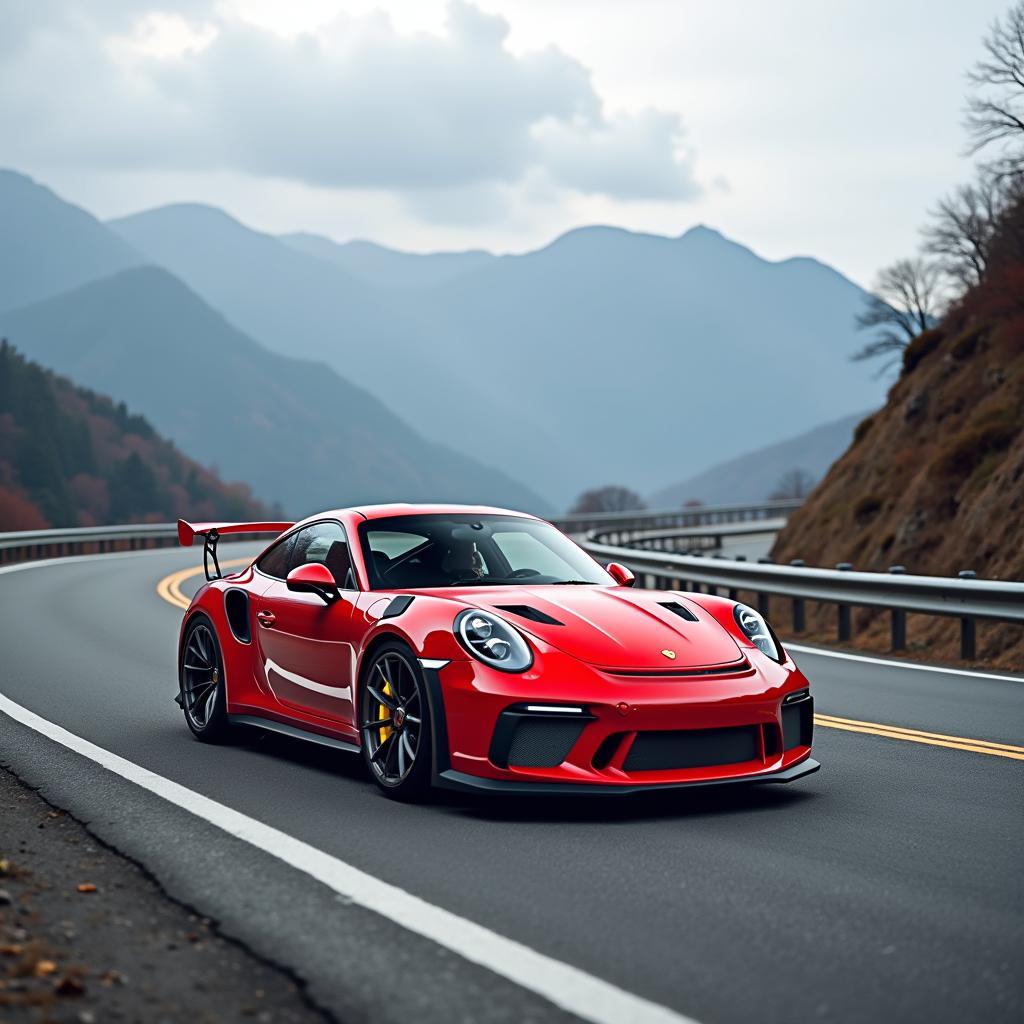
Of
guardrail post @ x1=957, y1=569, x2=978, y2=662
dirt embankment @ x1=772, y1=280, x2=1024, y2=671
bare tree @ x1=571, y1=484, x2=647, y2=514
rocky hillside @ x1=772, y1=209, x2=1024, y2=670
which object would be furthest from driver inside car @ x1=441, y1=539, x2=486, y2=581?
bare tree @ x1=571, y1=484, x2=647, y2=514

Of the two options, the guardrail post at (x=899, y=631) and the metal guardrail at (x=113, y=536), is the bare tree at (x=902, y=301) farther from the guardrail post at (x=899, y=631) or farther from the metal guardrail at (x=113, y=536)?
the guardrail post at (x=899, y=631)

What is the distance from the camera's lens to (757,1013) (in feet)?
12.6

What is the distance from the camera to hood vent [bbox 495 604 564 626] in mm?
6715

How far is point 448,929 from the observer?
15.1 feet

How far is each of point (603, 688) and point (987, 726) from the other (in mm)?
3696

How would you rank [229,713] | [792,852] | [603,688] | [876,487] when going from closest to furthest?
[792,852] → [603,688] → [229,713] → [876,487]

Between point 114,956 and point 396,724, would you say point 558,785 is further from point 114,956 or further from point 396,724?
point 114,956

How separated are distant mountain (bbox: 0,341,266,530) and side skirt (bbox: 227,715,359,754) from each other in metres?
105

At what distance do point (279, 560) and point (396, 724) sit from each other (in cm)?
204

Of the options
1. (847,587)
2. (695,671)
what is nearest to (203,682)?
(695,671)

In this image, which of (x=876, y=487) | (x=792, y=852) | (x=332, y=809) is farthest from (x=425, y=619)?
(x=876, y=487)

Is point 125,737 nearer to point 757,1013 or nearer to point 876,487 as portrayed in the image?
point 757,1013

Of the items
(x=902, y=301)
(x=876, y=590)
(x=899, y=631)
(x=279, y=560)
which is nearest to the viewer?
(x=279, y=560)

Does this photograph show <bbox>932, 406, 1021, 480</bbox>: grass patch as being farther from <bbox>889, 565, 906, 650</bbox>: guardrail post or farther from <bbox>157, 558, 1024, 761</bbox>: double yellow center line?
<bbox>157, 558, 1024, 761</bbox>: double yellow center line
